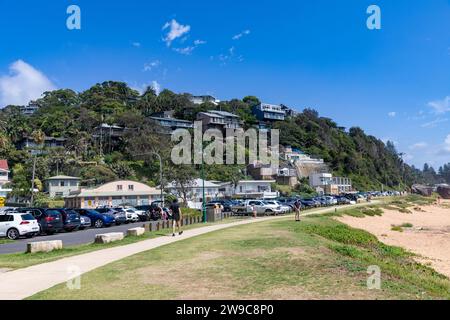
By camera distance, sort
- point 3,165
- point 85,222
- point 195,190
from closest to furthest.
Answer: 1. point 85,222
2. point 195,190
3. point 3,165

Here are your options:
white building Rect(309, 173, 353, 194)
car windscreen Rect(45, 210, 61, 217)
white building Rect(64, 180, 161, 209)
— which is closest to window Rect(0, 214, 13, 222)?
car windscreen Rect(45, 210, 61, 217)

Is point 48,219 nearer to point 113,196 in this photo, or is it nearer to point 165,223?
point 165,223

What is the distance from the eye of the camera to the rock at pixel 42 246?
15912mm

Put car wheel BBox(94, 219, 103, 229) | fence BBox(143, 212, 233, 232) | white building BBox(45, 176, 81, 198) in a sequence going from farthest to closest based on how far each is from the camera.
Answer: white building BBox(45, 176, 81, 198) < car wheel BBox(94, 219, 103, 229) < fence BBox(143, 212, 233, 232)

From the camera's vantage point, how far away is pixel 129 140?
10188cm

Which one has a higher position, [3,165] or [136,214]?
[3,165]

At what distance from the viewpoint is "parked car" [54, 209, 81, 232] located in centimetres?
2734

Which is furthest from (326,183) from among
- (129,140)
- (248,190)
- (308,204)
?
(308,204)

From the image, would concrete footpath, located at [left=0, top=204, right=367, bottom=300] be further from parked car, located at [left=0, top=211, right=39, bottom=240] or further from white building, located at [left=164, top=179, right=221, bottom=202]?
white building, located at [left=164, top=179, right=221, bottom=202]

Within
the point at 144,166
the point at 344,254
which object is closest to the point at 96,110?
the point at 144,166

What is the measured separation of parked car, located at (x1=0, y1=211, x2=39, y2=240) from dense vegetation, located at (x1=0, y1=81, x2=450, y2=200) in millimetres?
38047

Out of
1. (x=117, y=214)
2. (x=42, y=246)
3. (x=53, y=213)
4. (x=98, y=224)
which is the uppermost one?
(x=53, y=213)

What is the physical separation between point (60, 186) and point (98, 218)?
46.8m

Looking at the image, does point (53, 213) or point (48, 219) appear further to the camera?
point (53, 213)
